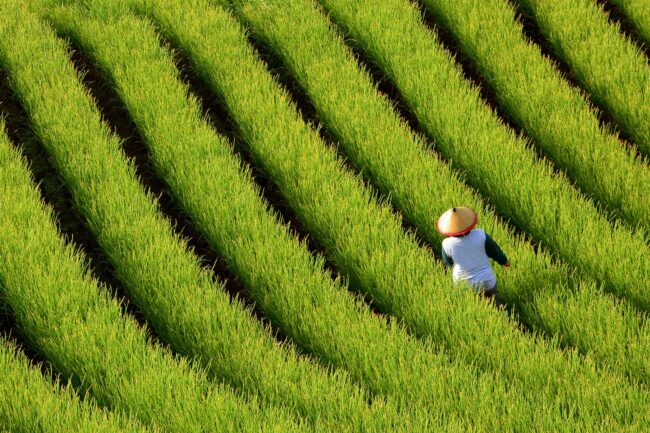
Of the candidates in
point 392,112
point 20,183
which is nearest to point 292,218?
point 392,112

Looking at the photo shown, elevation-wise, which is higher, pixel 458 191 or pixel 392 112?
pixel 392 112

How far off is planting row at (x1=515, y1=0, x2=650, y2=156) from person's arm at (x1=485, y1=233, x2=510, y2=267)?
1592 mm

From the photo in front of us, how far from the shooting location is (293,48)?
5.96 meters

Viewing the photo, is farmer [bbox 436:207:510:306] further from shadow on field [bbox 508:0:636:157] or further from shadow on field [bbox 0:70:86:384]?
shadow on field [bbox 0:70:86:384]

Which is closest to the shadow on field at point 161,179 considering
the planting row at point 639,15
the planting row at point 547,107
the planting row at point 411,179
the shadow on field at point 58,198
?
the shadow on field at point 58,198

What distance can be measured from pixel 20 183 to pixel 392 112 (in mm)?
2091

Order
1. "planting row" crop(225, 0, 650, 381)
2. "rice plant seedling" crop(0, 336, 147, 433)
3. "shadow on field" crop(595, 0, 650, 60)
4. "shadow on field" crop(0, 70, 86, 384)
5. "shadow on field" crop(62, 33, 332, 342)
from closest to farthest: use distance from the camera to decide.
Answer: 1. "rice plant seedling" crop(0, 336, 147, 433)
2. "planting row" crop(225, 0, 650, 381)
3. "shadow on field" crop(0, 70, 86, 384)
4. "shadow on field" crop(62, 33, 332, 342)
5. "shadow on field" crop(595, 0, 650, 60)

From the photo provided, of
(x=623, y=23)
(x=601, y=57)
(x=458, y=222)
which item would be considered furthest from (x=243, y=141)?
(x=623, y=23)

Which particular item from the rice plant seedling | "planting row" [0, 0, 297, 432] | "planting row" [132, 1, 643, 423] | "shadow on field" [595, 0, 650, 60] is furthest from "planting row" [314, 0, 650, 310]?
the rice plant seedling

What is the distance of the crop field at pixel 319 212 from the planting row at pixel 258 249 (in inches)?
0.6

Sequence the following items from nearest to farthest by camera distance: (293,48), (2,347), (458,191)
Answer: (2,347), (458,191), (293,48)

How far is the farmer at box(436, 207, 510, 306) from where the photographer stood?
393 cm

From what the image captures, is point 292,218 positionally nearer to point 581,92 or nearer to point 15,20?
point 581,92

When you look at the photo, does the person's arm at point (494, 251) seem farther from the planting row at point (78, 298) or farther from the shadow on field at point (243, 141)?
the planting row at point (78, 298)
